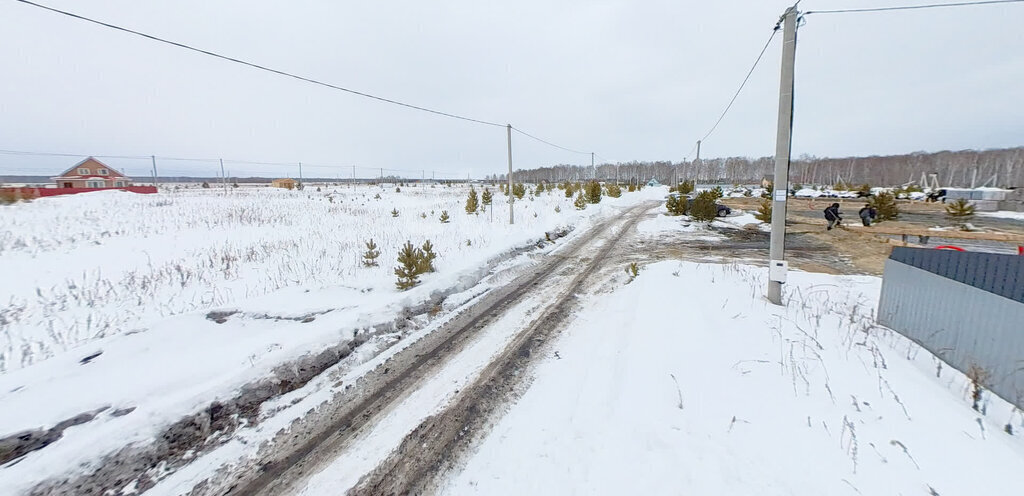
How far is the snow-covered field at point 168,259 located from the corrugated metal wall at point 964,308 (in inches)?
294

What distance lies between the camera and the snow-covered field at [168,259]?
5.34 m

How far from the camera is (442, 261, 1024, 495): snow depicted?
2436 mm

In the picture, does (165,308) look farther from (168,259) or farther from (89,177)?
(89,177)

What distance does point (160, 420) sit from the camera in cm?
307

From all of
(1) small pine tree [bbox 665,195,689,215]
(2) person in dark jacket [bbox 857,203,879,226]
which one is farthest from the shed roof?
(1) small pine tree [bbox 665,195,689,215]

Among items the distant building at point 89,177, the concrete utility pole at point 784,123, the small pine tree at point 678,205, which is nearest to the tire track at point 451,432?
the concrete utility pole at point 784,123

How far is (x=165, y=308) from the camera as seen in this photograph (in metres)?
5.71

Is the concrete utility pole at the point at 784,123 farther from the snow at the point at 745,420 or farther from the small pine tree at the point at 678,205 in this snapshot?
the small pine tree at the point at 678,205

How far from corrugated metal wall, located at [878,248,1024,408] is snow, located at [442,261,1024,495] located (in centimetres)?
21

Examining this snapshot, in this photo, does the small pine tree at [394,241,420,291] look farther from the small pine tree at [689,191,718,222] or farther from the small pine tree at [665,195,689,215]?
the small pine tree at [665,195,689,215]

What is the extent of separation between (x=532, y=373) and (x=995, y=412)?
4.26m

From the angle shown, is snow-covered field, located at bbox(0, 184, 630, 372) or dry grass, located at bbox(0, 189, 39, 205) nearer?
snow-covered field, located at bbox(0, 184, 630, 372)

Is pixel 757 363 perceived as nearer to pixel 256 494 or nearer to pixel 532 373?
pixel 532 373

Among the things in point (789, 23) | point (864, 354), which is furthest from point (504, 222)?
point (864, 354)
